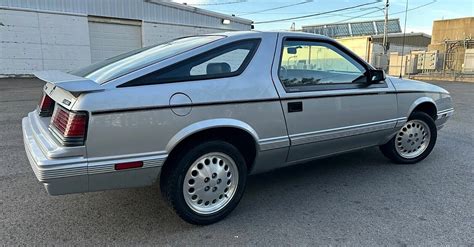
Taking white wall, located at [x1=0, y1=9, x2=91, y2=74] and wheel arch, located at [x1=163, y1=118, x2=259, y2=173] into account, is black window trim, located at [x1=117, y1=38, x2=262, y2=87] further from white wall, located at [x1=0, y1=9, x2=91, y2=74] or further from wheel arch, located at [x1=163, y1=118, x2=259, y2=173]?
white wall, located at [x1=0, y1=9, x2=91, y2=74]

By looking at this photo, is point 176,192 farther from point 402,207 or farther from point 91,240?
point 402,207

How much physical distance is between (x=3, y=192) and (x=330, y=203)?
3156 millimetres

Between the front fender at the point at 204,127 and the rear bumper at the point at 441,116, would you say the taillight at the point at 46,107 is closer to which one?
the front fender at the point at 204,127

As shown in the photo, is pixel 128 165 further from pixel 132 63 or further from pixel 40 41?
pixel 40 41

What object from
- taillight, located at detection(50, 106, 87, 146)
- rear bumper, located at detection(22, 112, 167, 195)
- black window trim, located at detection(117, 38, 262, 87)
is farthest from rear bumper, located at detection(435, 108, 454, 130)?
taillight, located at detection(50, 106, 87, 146)

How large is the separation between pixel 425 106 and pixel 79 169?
4.05 meters

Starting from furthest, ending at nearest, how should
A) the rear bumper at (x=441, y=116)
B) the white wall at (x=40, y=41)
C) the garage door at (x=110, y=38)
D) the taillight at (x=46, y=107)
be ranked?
1. the garage door at (x=110, y=38)
2. the white wall at (x=40, y=41)
3. the rear bumper at (x=441, y=116)
4. the taillight at (x=46, y=107)

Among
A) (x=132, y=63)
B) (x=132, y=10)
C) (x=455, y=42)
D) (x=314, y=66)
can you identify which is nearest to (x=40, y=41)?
(x=132, y=10)

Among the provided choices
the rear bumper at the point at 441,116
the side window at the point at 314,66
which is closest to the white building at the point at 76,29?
the side window at the point at 314,66

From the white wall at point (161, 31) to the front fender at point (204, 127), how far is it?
18858 mm

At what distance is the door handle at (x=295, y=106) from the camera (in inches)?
120

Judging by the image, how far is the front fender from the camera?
2537mm

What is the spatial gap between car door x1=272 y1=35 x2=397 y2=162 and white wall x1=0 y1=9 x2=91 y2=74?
17927mm

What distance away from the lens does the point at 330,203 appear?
3.25 m
